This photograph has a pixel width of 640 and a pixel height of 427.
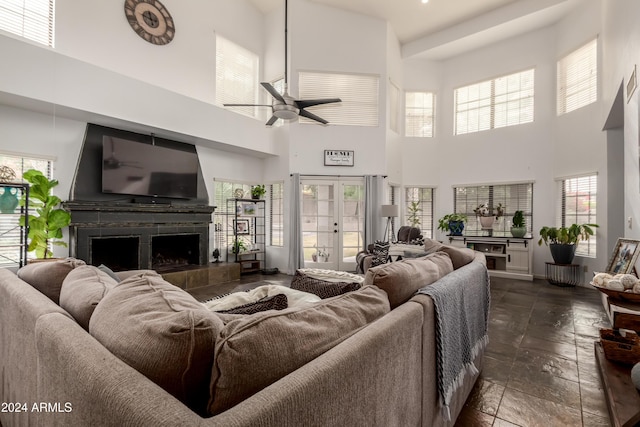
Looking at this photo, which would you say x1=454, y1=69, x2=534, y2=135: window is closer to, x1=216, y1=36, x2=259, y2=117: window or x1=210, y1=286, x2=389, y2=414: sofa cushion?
x1=216, y1=36, x2=259, y2=117: window

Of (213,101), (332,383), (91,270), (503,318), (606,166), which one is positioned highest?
(213,101)

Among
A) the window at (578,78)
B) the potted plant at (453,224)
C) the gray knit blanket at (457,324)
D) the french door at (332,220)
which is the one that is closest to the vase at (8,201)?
the french door at (332,220)

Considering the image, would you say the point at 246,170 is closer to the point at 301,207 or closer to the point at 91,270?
the point at 301,207

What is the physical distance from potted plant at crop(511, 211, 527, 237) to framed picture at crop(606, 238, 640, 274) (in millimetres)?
3011

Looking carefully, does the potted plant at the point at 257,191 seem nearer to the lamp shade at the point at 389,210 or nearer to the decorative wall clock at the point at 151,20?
the lamp shade at the point at 389,210

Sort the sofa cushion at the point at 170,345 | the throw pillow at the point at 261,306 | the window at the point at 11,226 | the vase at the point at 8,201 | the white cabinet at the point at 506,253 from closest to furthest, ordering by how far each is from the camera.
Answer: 1. the sofa cushion at the point at 170,345
2. the throw pillow at the point at 261,306
3. the vase at the point at 8,201
4. the window at the point at 11,226
5. the white cabinet at the point at 506,253

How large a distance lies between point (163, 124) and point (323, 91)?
10.5 ft

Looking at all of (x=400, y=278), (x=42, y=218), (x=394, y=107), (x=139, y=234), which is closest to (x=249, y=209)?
(x=139, y=234)

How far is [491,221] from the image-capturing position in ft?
21.3

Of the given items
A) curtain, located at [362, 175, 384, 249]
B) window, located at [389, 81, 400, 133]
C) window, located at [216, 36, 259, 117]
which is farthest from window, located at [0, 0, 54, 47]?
window, located at [389, 81, 400, 133]

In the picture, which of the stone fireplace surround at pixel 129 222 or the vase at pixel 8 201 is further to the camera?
the stone fireplace surround at pixel 129 222

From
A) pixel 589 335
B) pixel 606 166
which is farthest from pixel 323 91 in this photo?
pixel 589 335

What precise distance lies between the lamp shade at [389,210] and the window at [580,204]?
122 inches

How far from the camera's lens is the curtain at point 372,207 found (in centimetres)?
638
